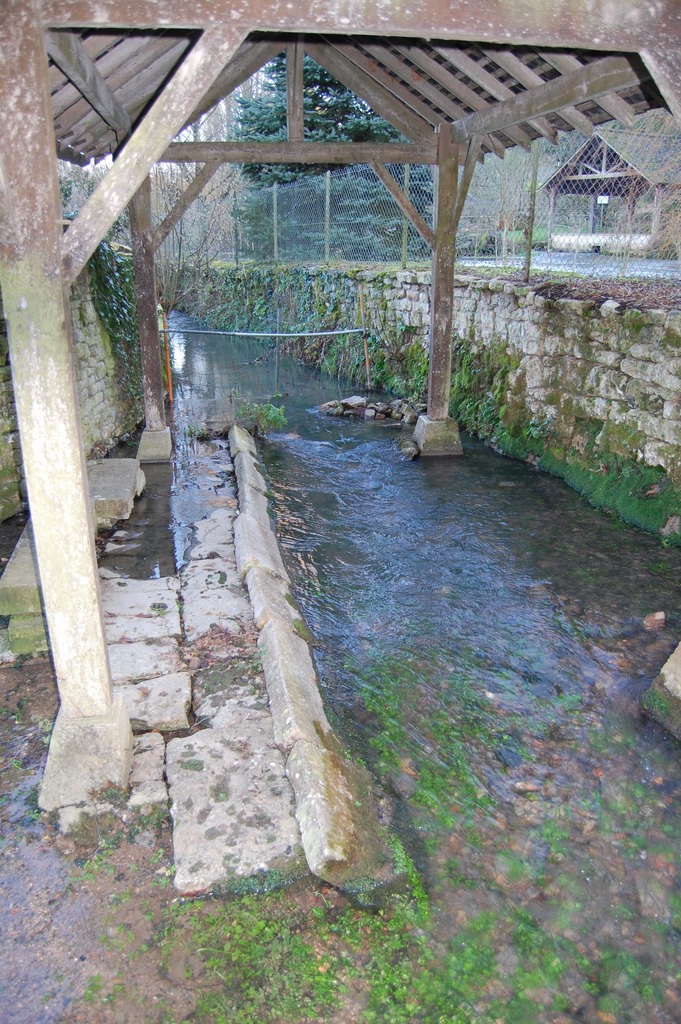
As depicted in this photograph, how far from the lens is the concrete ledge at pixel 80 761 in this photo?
2971 millimetres

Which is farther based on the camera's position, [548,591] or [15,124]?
[548,591]

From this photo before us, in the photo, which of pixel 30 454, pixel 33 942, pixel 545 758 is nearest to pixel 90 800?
pixel 33 942

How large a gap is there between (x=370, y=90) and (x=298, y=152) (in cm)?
91

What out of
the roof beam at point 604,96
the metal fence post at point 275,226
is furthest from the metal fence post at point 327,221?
the roof beam at point 604,96

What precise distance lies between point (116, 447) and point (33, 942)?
6455 mm

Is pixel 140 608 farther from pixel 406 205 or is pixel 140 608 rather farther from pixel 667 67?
pixel 406 205

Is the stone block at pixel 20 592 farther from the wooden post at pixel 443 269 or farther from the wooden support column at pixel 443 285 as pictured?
the wooden post at pixel 443 269

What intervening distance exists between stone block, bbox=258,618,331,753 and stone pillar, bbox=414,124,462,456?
4.52 m

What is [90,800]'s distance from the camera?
2959 millimetres

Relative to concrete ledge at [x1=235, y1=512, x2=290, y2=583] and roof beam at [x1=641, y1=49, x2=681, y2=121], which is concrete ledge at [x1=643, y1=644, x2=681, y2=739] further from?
roof beam at [x1=641, y1=49, x2=681, y2=121]

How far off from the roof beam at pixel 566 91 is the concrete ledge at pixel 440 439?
303 cm

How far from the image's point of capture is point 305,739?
10.5ft

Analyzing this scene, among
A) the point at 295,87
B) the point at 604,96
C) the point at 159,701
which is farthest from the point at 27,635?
the point at 295,87

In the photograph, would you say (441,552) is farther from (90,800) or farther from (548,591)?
(90,800)
